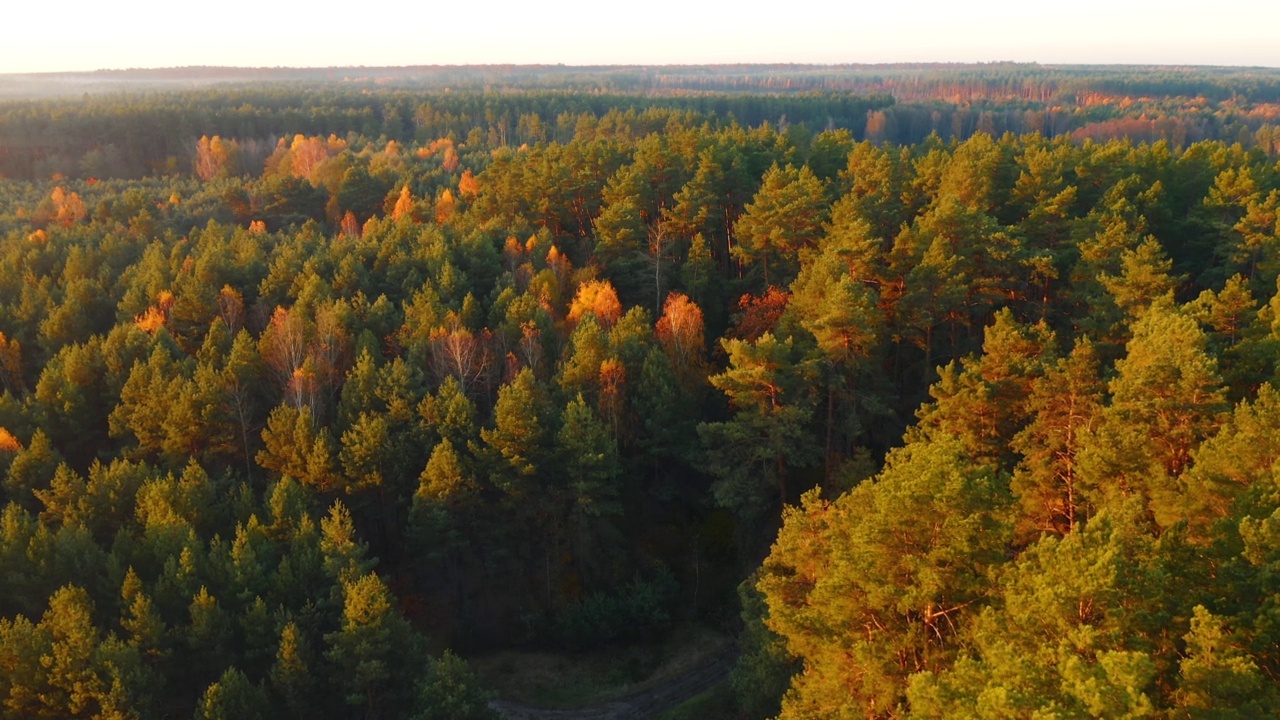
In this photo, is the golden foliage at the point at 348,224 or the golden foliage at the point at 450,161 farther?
the golden foliage at the point at 450,161

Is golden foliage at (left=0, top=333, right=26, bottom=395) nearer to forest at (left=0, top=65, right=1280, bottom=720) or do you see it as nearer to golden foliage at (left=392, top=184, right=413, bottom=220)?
forest at (left=0, top=65, right=1280, bottom=720)

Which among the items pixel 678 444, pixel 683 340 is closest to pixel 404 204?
pixel 683 340

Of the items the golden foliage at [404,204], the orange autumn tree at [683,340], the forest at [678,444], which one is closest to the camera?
the forest at [678,444]

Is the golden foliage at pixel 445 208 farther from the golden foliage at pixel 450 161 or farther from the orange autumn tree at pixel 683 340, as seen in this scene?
the orange autumn tree at pixel 683 340

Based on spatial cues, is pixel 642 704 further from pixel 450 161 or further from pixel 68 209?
pixel 450 161

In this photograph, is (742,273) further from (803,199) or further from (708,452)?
(708,452)

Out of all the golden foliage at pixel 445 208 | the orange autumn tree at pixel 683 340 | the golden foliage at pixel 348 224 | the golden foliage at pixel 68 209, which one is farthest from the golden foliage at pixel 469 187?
the orange autumn tree at pixel 683 340

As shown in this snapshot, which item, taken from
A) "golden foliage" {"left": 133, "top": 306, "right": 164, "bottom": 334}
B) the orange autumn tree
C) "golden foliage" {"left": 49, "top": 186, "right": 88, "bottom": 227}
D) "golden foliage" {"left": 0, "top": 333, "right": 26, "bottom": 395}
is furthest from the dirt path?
"golden foliage" {"left": 49, "top": 186, "right": 88, "bottom": 227}

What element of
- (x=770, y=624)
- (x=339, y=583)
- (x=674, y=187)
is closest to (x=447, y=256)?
(x=674, y=187)
